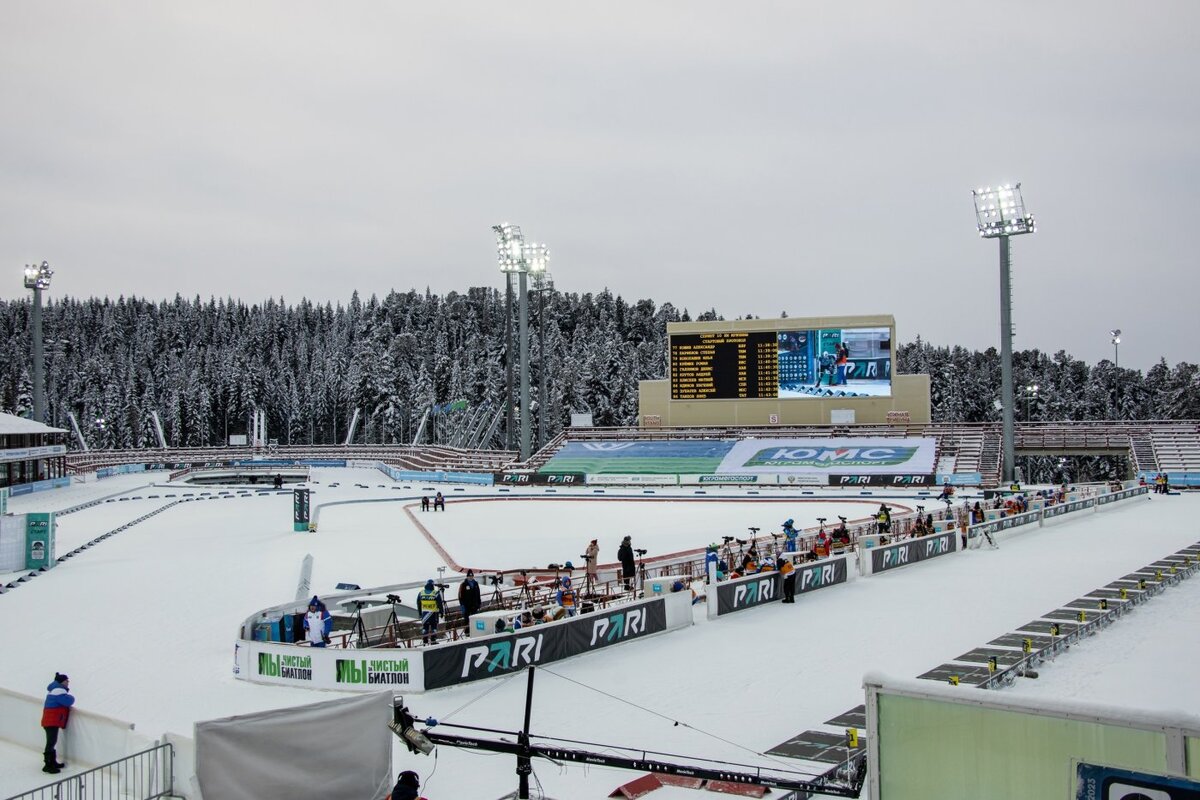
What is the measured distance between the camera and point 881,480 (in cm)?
5562

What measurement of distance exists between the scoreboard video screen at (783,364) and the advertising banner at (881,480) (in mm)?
8336

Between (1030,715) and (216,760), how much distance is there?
22.8 feet

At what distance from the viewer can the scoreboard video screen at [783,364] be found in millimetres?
61781

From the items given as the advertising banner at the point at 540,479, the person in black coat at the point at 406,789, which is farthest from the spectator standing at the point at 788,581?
the advertising banner at the point at 540,479

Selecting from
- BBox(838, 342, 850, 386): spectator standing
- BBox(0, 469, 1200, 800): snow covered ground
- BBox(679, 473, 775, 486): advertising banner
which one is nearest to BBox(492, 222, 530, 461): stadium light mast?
BBox(679, 473, 775, 486): advertising banner

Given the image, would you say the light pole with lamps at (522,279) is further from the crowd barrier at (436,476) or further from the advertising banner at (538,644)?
the advertising banner at (538,644)

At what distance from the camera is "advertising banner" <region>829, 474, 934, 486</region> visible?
180ft

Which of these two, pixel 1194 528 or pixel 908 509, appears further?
pixel 908 509

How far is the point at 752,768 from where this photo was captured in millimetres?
10242

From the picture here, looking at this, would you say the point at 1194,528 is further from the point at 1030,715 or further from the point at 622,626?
the point at 1030,715

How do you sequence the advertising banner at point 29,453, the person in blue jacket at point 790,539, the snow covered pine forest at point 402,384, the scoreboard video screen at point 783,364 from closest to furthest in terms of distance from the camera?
the person in blue jacket at point 790,539 < the advertising banner at point 29,453 < the scoreboard video screen at point 783,364 < the snow covered pine forest at point 402,384

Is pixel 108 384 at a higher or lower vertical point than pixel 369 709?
higher

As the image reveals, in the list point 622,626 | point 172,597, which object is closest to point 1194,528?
point 622,626

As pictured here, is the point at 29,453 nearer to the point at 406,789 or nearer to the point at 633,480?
the point at 633,480
